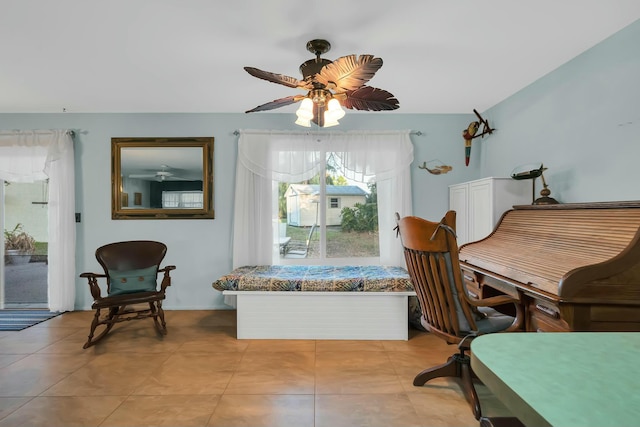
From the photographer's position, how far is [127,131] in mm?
3820

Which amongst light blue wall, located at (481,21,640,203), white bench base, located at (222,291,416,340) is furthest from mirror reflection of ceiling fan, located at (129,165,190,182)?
light blue wall, located at (481,21,640,203)

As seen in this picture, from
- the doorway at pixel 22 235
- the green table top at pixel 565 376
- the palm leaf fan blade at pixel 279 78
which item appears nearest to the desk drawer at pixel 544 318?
the green table top at pixel 565 376

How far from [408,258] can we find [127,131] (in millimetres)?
3605

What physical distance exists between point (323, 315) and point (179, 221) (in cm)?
210

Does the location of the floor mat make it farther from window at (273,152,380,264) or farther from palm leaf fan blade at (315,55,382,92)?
palm leaf fan blade at (315,55,382,92)

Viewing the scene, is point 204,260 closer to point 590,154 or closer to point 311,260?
point 311,260

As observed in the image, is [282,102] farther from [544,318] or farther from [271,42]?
[544,318]

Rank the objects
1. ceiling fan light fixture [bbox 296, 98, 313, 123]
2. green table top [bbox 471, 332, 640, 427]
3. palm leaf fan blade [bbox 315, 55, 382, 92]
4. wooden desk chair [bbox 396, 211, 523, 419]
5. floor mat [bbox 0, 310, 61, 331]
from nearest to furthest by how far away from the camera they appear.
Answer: green table top [bbox 471, 332, 640, 427] < palm leaf fan blade [bbox 315, 55, 382, 92] < wooden desk chair [bbox 396, 211, 523, 419] < ceiling fan light fixture [bbox 296, 98, 313, 123] < floor mat [bbox 0, 310, 61, 331]

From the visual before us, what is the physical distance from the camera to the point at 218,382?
2.24 metres

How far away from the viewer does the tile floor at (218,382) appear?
1.86m

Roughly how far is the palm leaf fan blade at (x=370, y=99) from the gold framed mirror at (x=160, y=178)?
86.3 inches

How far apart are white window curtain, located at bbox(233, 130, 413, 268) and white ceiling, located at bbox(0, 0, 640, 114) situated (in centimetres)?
62

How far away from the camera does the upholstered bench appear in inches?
117

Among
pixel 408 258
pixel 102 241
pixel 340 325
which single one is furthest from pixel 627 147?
pixel 102 241
